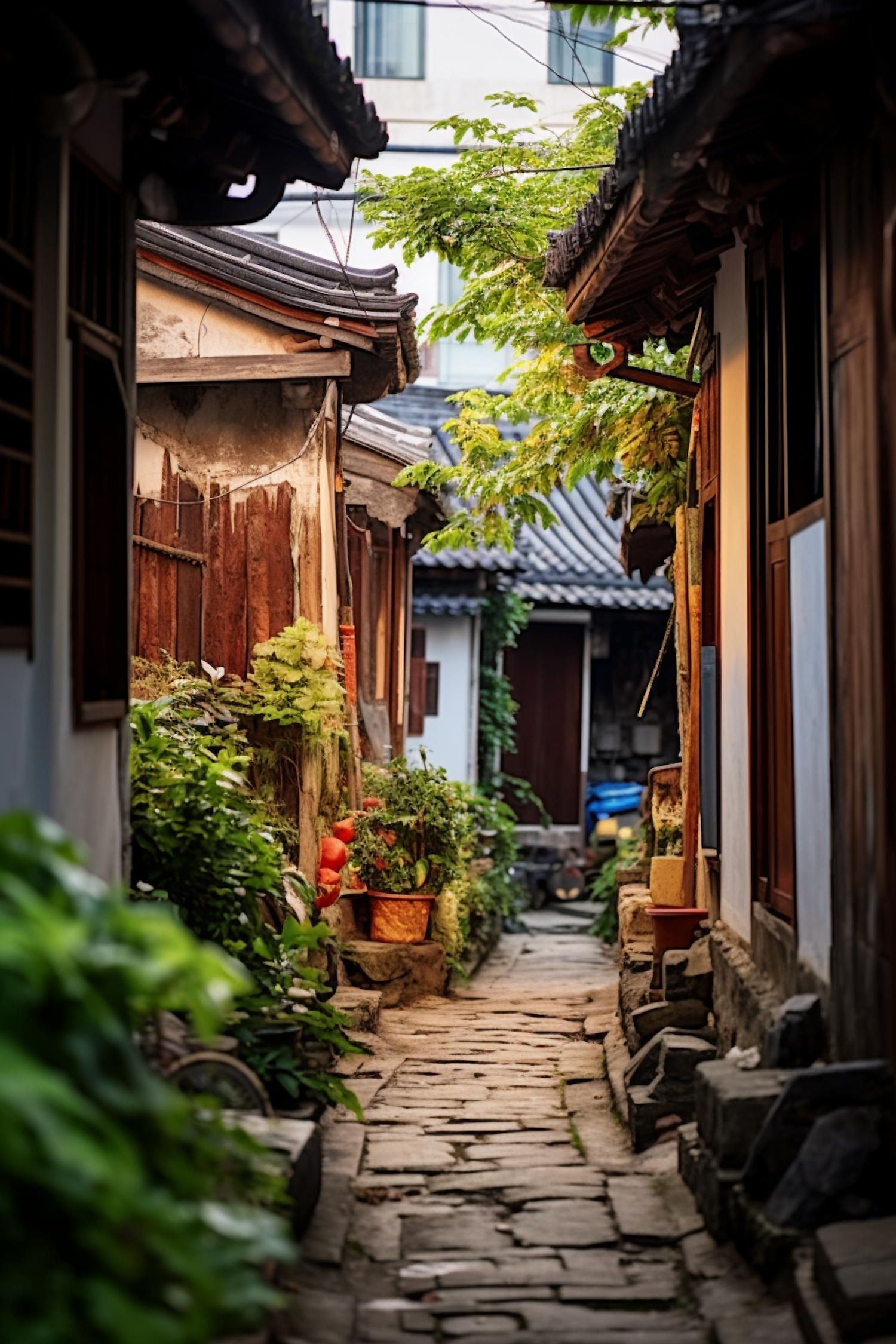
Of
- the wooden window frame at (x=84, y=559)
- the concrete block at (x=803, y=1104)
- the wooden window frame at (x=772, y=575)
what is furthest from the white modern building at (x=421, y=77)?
the concrete block at (x=803, y=1104)

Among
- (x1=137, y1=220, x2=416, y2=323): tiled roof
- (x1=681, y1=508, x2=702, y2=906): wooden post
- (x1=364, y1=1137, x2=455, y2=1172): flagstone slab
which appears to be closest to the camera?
(x1=364, y1=1137, x2=455, y2=1172): flagstone slab

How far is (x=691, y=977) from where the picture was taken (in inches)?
421

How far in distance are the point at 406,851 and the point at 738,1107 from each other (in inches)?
317

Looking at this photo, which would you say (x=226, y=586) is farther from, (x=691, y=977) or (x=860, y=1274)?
(x=860, y=1274)

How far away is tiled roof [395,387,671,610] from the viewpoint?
24.5 metres

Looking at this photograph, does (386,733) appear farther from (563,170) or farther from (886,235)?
(886,235)

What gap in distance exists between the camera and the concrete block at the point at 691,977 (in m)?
10.6

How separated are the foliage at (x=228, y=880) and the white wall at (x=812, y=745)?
2.64 meters

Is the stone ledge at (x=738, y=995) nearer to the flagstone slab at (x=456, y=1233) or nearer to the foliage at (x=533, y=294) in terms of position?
the flagstone slab at (x=456, y=1233)

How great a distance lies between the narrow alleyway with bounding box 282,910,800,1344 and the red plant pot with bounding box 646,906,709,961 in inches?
41.2

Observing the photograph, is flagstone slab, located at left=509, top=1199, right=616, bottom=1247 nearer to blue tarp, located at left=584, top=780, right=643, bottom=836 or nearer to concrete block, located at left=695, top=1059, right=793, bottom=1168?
concrete block, located at left=695, top=1059, right=793, bottom=1168

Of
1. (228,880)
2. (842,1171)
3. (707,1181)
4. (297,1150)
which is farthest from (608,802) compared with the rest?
(842,1171)

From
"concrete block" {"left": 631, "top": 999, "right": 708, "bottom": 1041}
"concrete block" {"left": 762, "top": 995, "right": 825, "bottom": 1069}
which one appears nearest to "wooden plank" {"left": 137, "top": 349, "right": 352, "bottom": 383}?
"concrete block" {"left": 631, "top": 999, "right": 708, "bottom": 1041}

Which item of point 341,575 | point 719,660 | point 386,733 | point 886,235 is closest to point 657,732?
point 386,733
